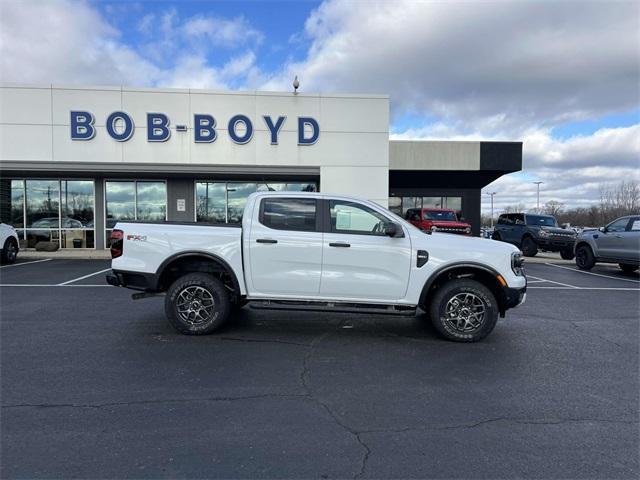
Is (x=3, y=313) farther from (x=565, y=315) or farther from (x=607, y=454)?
(x=565, y=315)

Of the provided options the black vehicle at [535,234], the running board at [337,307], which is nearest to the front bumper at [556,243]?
the black vehicle at [535,234]

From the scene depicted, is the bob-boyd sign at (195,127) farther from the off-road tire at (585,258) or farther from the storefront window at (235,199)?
the off-road tire at (585,258)

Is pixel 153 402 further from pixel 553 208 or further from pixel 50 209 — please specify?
pixel 553 208

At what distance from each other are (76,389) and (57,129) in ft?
48.7

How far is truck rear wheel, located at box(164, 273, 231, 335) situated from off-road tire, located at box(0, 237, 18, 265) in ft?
35.3

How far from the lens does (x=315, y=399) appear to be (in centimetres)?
395

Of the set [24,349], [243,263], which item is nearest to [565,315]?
[243,263]

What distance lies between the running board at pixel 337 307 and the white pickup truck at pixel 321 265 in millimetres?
14

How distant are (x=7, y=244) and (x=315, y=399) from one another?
13.7 meters

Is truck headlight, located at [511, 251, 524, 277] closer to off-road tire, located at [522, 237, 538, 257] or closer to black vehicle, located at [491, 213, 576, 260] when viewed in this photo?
black vehicle, located at [491, 213, 576, 260]

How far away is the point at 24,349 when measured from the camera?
5.25m

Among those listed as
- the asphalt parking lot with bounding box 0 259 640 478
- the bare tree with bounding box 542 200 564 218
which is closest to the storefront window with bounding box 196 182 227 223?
the asphalt parking lot with bounding box 0 259 640 478

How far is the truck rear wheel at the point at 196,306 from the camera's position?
230 inches

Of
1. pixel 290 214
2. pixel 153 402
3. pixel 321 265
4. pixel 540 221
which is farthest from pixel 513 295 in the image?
pixel 540 221
